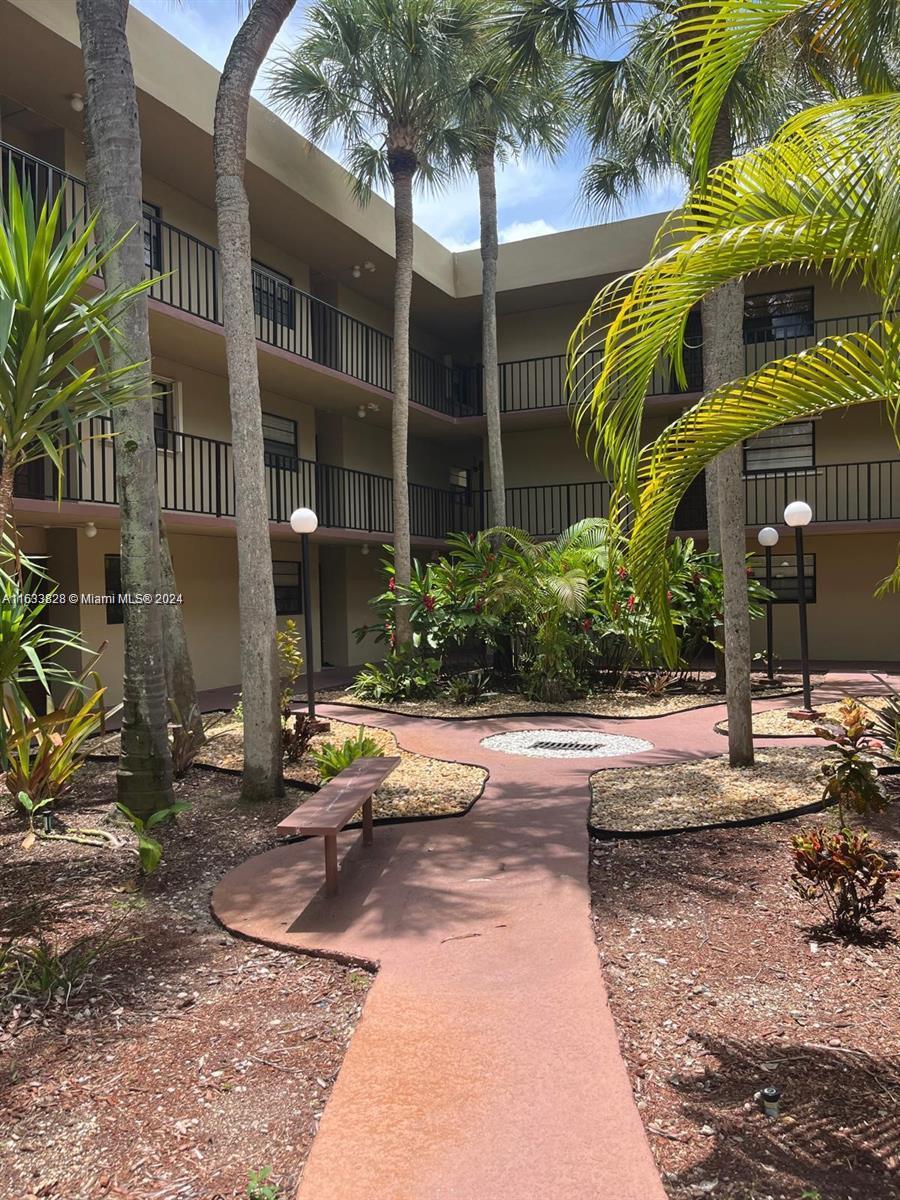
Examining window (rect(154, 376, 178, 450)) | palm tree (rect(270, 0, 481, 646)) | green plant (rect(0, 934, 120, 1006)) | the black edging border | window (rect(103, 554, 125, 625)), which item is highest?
palm tree (rect(270, 0, 481, 646))

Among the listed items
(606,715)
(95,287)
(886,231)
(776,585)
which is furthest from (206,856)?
(776,585)

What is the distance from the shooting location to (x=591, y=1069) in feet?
9.57

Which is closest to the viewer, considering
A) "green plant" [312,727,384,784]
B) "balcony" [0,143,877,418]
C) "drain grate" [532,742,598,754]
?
"green plant" [312,727,384,784]

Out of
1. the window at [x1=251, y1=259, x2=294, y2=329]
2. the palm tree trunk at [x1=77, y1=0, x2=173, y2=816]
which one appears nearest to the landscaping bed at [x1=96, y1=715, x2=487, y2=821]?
the palm tree trunk at [x1=77, y1=0, x2=173, y2=816]

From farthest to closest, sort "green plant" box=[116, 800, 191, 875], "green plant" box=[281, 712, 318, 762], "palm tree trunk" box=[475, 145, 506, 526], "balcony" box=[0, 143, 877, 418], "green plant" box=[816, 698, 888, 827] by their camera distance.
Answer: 1. "palm tree trunk" box=[475, 145, 506, 526]
2. "balcony" box=[0, 143, 877, 418]
3. "green plant" box=[281, 712, 318, 762]
4. "green plant" box=[816, 698, 888, 827]
5. "green plant" box=[116, 800, 191, 875]

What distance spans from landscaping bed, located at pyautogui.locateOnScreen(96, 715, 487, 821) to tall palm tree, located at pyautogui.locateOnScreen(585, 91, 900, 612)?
136 inches

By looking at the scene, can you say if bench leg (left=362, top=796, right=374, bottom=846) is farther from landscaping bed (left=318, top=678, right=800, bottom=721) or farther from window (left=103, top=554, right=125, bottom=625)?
window (left=103, top=554, right=125, bottom=625)

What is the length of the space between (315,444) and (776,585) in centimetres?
1025

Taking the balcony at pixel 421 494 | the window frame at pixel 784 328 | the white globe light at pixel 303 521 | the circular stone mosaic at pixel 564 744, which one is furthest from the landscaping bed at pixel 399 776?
the window frame at pixel 784 328

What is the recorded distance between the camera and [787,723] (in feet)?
30.9

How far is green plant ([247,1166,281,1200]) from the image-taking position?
2367mm

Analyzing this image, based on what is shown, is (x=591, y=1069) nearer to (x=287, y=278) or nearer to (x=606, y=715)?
(x=606, y=715)

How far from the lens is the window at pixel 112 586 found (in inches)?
478

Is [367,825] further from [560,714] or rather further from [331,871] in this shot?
[560,714]
